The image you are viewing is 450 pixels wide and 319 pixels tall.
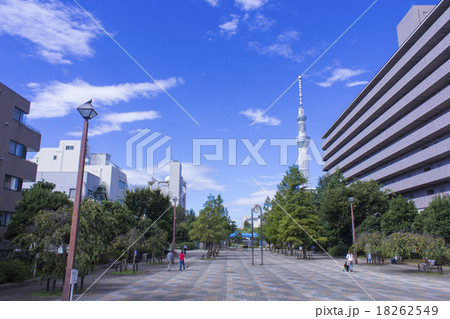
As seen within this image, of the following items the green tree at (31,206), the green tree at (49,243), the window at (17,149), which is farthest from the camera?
the window at (17,149)

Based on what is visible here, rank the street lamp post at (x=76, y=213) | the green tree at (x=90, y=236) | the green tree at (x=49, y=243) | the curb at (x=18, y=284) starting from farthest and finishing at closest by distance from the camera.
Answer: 1. the curb at (x=18, y=284)
2. the green tree at (x=90, y=236)
3. the green tree at (x=49, y=243)
4. the street lamp post at (x=76, y=213)

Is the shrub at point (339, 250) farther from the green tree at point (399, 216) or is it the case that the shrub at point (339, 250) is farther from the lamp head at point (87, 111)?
the lamp head at point (87, 111)

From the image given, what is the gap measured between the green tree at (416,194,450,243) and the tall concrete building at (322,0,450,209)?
31.6ft

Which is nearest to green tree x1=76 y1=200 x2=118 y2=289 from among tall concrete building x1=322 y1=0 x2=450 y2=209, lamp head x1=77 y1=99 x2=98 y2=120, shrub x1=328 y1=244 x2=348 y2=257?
lamp head x1=77 y1=99 x2=98 y2=120

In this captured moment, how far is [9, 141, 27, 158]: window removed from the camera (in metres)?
31.0

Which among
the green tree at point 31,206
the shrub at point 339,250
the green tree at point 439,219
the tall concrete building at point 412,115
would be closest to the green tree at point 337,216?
the shrub at point 339,250

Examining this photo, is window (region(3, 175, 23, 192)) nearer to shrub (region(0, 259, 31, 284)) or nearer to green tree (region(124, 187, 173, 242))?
green tree (region(124, 187, 173, 242))

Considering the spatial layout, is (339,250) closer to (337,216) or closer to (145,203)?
(337,216)

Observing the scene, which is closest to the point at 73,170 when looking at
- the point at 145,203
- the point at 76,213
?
the point at 145,203

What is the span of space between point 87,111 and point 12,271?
435 inches

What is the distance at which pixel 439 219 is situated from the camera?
31422 mm

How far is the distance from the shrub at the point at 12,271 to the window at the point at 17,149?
17700 mm

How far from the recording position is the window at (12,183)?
101 feet

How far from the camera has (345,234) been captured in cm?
4659
